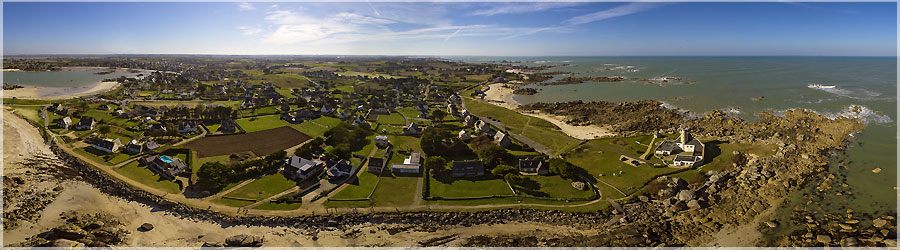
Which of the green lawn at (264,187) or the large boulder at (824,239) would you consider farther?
the green lawn at (264,187)

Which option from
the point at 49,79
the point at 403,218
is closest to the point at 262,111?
the point at 403,218

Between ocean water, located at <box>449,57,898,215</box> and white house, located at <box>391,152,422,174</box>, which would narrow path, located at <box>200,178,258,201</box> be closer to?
white house, located at <box>391,152,422,174</box>

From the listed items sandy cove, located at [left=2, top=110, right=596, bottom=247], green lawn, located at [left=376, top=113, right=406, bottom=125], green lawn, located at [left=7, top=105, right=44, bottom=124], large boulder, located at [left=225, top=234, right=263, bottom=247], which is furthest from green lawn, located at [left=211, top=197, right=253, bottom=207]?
green lawn, located at [left=7, top=105, right=44, bottom=124]

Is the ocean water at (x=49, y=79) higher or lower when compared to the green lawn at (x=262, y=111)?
higher

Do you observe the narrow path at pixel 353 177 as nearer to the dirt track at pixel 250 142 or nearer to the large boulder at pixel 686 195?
the dirt track at pixel 250 142

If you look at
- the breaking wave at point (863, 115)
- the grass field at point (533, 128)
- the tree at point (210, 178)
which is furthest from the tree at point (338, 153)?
the breaking wave at point (863, 115)
